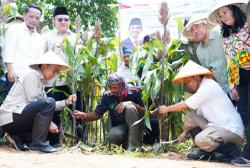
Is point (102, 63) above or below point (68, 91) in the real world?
above

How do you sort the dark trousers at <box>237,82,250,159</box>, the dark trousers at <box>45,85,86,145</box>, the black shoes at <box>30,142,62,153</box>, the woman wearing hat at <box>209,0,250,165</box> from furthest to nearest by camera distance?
the dark trousers at <box>45,85,86,145</box> → the black shoes at <box>30,142,62,153</box> → the woman wearing hat at <box>209,0,250,165</box> → the dark trousers at <box>237,82,250,159</box>

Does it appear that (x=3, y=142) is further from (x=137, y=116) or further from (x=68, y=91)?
(x=137, y=116)

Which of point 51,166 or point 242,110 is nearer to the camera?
point 51,166

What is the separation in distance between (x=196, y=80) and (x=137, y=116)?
2.69 feet

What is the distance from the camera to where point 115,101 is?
16.3ft

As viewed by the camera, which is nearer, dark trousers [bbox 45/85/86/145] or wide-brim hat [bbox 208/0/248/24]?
wide-brim hat [bbox 208/0/248/24]

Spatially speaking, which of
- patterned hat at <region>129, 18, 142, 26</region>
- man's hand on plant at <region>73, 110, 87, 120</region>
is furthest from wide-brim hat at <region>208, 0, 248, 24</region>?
patterned hat at <region>129, 18, 142, 26</region>

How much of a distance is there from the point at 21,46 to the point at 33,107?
93 cm

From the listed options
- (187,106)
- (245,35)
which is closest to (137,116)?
(187,106)

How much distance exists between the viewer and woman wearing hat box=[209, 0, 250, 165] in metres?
4.03

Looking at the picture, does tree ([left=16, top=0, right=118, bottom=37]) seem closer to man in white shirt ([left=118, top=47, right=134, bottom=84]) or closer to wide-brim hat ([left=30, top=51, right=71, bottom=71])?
man in white shirt ([left=118, top=47, right=134, bottom=84])

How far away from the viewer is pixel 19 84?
4.62 meters

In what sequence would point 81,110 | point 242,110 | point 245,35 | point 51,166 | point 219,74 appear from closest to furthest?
point 51,166 < point 245,35 < point 242,110 < point 219,74 < point 81,110

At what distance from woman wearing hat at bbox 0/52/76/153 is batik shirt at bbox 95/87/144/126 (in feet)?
1.85
